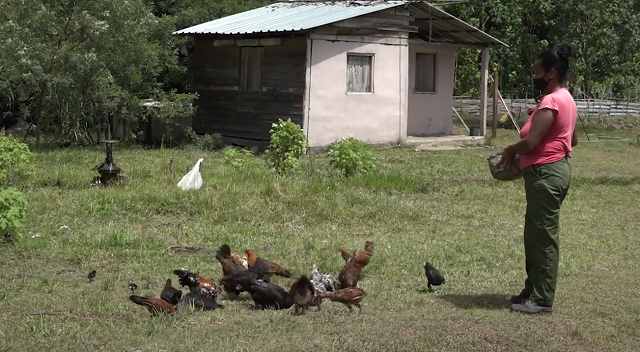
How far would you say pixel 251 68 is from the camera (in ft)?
68.1

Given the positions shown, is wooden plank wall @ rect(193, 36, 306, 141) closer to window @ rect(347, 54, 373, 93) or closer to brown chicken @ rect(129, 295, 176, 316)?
window @ rect(347, 54, 373, 93)

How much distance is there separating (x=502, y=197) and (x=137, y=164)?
598 centimetres

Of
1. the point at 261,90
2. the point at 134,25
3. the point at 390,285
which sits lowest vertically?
the point at 390,285

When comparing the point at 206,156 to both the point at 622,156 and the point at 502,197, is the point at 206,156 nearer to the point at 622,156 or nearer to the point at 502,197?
the point at 502,197

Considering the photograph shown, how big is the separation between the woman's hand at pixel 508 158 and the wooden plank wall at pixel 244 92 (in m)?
12.4

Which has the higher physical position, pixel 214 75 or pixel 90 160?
pixel 214 75

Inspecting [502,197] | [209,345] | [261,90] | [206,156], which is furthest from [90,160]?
[209,345]

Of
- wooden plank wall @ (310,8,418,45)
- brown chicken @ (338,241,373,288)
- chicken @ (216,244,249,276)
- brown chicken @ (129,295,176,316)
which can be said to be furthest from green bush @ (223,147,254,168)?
brown chicken @ (129,295,176,316)

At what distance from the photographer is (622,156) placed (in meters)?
20.2

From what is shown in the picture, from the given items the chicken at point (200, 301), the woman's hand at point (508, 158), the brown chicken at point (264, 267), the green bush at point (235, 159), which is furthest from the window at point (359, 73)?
the chicken at point (200, 301)

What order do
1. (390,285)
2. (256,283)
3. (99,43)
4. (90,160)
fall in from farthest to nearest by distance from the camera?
(99,43) → (90,160) → (390,285) → (256,283)

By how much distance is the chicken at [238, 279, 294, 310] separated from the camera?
6676mm

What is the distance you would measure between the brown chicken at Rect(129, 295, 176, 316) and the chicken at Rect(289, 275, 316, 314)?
→ 2.94ft

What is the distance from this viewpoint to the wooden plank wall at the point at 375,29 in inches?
756
